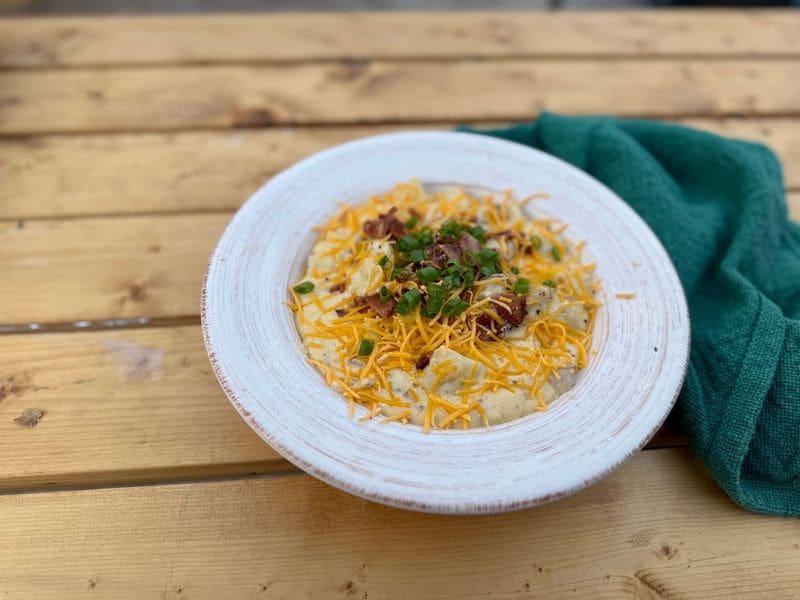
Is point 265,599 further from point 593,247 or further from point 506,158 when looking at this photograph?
point 506,158

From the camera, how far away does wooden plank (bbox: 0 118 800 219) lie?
2561 mm

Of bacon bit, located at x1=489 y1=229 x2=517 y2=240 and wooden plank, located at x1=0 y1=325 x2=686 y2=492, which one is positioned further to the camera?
bacon bit, located at x1=489 y1=229 x2=517 y2=240

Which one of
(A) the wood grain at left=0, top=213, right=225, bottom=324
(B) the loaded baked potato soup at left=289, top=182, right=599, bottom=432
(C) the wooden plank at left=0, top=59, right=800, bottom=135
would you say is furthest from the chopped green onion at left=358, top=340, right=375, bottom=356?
(C) the wooden plank at left=0, top=59, right=800, bottom=135

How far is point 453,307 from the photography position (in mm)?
1759

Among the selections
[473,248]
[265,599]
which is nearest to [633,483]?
[473,248]

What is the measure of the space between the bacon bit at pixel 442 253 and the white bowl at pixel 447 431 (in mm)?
428

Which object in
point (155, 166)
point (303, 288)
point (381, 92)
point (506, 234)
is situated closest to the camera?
point (303, 288)

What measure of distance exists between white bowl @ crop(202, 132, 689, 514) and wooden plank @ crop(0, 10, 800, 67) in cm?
130

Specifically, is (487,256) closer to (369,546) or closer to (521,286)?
(521,286)

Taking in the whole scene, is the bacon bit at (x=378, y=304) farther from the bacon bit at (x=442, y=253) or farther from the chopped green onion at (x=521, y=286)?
the chopped green onion at (x=521, y=286)

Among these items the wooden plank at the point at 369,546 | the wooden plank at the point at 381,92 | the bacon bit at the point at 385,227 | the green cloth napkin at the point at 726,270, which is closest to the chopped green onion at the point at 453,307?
the bacon bit at the point at 385,227

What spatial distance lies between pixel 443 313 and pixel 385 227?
1.27 feet

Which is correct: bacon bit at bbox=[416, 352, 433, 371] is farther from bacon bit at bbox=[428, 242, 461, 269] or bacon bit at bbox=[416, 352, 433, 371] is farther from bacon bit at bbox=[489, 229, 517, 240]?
bacon bit at bbox=[489, 229, 517, 240]

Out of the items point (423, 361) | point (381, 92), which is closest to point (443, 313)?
point (423, 361)
